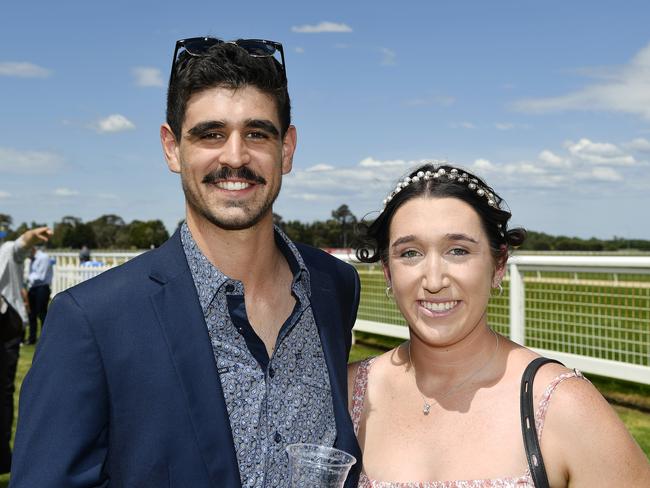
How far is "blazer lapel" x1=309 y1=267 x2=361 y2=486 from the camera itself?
2.60 meters

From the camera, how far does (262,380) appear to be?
2.43 m

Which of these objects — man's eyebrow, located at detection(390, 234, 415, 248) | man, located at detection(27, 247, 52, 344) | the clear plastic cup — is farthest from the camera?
man, located at detection(27, 247, 52, 344)

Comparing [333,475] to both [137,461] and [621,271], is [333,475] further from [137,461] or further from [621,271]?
[621,271]

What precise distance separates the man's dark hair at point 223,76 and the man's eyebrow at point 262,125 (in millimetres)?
92

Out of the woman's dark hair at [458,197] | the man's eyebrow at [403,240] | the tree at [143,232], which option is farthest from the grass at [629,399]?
the tree at [143,232]

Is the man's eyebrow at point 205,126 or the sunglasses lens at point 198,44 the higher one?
the sunglasses lens at point 198,44

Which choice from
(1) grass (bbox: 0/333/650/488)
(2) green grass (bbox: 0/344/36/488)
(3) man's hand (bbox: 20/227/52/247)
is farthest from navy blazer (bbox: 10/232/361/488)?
(2) green grass (bbox: 0/344/36/488)

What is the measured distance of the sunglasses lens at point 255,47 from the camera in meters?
2.75

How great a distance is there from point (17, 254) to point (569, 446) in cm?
880

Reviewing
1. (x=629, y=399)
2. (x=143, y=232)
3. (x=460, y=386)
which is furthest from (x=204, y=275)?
(x=143, y=232)

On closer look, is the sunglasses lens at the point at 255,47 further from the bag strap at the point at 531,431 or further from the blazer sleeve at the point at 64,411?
the bag strap at the point at 531,431

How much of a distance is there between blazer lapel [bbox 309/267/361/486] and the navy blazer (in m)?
0.48

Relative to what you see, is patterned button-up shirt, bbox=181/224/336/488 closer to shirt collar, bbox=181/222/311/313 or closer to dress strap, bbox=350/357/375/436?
shirt collar, bbox=181/222/311/313

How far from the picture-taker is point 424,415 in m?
2.73
